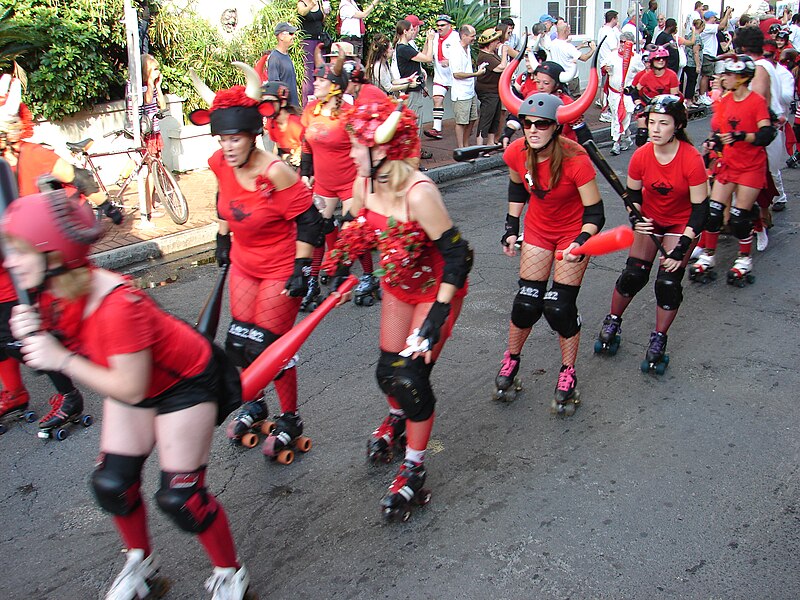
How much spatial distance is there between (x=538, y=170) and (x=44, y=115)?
785 cm

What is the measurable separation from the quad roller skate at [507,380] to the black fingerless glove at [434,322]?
59.4 inches

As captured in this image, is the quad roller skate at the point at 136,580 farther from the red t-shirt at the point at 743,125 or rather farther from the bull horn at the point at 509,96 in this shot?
the red t-shirt at the point at 743,125

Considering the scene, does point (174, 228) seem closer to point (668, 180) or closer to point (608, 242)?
point (668, 180)

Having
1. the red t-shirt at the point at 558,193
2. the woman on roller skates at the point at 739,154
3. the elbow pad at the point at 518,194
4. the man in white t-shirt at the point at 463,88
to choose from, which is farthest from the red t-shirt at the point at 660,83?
the red t-shirt at the point at 558,193

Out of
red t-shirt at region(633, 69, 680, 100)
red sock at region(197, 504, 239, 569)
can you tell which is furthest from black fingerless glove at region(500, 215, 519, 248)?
red t-shirt at region(633, 69, 680, 100)

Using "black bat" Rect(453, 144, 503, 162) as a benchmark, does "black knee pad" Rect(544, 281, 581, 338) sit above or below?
below

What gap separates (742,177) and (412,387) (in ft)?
14.9

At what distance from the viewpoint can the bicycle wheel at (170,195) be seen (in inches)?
355

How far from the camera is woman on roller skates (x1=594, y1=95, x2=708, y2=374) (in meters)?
5.07

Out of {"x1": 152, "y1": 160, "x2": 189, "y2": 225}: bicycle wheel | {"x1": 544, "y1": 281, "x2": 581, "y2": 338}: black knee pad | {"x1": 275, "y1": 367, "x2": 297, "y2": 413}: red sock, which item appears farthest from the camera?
{"x1": 152, "y1": 160, "x2": 189, "y2": 225}: bicycle wheel

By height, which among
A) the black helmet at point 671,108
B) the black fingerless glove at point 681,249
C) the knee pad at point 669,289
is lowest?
the knee pad at point 669,289

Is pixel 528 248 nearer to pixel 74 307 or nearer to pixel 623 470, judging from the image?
pixel 623 470

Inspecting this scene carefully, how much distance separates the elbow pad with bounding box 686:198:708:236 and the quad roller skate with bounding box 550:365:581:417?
122 cm

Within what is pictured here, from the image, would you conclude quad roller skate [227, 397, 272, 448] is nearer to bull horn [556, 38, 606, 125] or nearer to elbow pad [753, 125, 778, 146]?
bull horn [556, 38, 606, 125]
